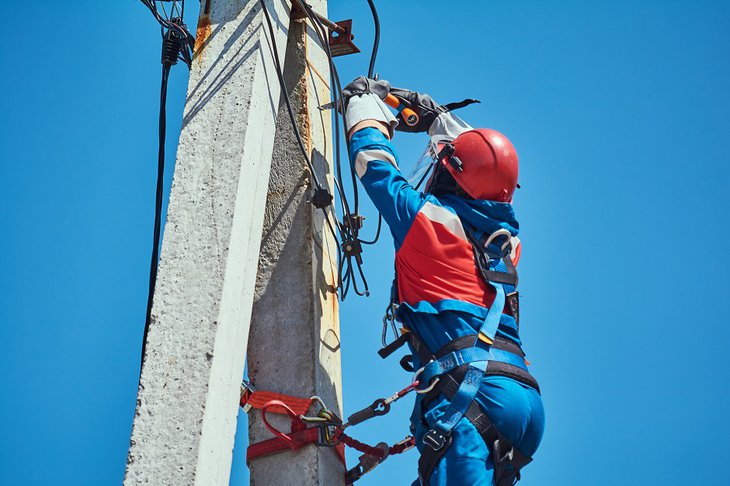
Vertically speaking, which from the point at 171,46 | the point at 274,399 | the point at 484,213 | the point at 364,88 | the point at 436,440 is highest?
the point at 171,46

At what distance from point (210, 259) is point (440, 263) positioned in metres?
1.11

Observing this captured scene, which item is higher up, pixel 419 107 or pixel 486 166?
pixel 419 107

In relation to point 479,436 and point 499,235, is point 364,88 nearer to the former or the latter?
point 499,235

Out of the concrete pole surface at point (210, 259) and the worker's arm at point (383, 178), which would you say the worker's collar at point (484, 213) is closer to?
the worker's arm at point (383, 178)

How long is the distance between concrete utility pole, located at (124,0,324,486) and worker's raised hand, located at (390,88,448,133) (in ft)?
3.47

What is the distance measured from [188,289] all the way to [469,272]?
1.31m

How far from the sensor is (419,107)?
5234mm

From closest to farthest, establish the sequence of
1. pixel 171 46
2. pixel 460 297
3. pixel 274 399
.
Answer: pixel 460 297, pixel 274 399, pixel 171 46

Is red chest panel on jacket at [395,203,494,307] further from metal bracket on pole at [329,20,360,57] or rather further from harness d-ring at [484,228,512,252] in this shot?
metal bracket on pole at [329,20,360,57]

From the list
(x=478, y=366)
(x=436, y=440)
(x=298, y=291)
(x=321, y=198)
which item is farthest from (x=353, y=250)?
(x=436, y=440)

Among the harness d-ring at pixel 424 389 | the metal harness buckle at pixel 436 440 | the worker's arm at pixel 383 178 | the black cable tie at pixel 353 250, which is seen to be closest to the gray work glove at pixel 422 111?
the worker's arm at pixel 383 178

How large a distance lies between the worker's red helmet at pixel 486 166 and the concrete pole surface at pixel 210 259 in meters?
0.93

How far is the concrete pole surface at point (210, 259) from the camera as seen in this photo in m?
3.35

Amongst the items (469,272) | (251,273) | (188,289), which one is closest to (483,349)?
(469,272)
